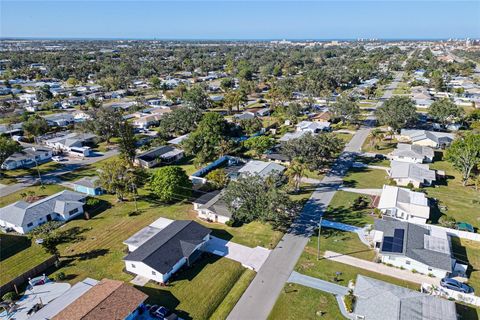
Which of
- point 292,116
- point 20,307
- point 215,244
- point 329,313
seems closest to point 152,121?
point 292,116

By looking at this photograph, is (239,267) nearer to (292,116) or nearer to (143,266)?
(143,266)

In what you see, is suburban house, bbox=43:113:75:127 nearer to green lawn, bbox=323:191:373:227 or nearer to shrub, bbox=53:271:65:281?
shrub, bbox=53:271:65:281

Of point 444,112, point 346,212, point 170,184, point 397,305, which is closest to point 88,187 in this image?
point 170,184

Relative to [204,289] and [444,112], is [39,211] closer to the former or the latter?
[204,289]

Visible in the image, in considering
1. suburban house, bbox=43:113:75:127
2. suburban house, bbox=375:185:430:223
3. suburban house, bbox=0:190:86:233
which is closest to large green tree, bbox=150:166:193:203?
suburban house, bbox=0:190:86:233

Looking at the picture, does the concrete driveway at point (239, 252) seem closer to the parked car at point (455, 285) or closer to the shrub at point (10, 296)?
the parked car at point (455, 285)
